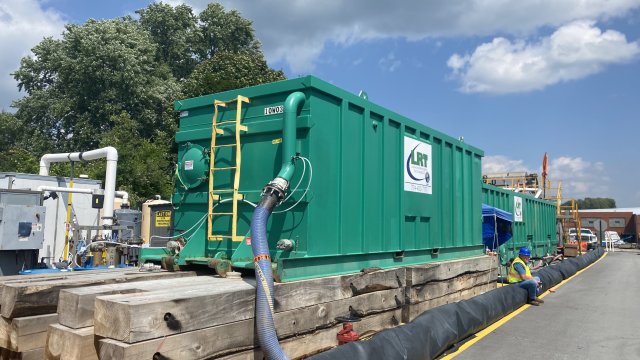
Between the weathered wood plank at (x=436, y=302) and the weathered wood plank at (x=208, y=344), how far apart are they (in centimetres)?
173

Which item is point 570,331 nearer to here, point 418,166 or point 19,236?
point 418,166

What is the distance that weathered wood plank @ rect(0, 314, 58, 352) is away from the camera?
3.77 meters

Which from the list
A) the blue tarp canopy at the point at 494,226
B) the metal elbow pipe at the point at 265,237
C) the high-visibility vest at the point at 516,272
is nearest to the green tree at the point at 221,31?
the blue tarp canopy at the point at 494,226

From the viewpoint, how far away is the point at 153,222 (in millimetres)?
14469

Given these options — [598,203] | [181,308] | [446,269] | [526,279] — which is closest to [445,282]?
[446,269]

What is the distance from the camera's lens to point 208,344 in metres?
3.70

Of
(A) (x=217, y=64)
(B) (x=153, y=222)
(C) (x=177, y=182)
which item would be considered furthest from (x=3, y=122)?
(C) (x=177, y=182)

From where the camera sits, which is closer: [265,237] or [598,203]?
[265,237]

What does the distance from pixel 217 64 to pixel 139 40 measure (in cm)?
573

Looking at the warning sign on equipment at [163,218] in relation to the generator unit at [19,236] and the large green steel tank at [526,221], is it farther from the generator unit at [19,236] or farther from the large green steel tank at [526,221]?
the large green steel tank at [526,221]

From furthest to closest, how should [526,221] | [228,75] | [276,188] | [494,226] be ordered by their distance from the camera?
1. [228,75]
2. [526,221]
3. [494,226]
4. [276,188]

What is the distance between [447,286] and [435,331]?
2.17 meters

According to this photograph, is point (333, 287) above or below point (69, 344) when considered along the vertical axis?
above

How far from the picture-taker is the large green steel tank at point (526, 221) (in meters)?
16.2
